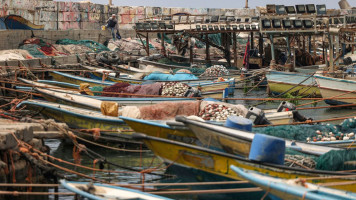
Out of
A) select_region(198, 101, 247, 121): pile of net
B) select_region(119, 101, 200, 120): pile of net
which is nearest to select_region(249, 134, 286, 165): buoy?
select_region(198, 101, 247, 121): pile of net

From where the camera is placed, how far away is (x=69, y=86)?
22.4 m

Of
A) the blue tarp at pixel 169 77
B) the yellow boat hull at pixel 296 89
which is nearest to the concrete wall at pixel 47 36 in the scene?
the blue tarp at pixel 169 77

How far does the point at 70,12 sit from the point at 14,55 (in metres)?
22.4

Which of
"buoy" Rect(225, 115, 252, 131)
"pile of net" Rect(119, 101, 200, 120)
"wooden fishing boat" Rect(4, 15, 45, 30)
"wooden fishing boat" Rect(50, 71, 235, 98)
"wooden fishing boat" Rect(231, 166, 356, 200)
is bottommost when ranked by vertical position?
"wooden fishing boat" Rect(50, 71, 235, 98)

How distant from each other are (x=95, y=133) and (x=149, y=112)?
183cm

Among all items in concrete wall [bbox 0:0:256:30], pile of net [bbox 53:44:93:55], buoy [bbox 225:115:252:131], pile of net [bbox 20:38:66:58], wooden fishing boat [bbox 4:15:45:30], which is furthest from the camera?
concrete wall [bbox 0:0:256:30]

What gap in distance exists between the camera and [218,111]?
15.2 metres

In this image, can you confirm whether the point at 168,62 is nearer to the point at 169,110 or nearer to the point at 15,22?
the point at 15,22

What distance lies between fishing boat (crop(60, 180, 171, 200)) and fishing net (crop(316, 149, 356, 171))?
126 inches

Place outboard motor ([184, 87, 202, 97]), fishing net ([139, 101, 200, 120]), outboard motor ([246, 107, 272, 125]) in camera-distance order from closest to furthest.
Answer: outboard motor ([246, 107, 272, 125])
fishing net ([139, 101, 200, 120])
outboard motor ([184, 87, 202, 97])

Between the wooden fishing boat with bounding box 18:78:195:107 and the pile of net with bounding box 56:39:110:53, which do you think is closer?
the wooden fishing boat with bounding box 18:78:195:107

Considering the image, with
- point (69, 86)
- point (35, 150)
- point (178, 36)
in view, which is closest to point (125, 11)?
point (178, 36)

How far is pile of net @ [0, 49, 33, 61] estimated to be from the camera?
2421cm

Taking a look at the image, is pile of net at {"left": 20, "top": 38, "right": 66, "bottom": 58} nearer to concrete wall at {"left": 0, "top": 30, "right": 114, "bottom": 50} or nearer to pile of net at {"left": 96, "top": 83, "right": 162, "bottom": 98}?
concrete wall at {"left": 0, "top": 30, "right": 114, "bottom": 50}
